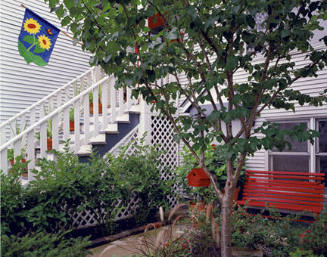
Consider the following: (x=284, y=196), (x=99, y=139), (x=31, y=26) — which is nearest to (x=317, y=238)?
(x=284, y=196)

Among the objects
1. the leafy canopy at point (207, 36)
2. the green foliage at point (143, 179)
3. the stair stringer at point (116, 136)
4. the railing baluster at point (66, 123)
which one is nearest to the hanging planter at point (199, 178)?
the green foliage at point (143, 179)

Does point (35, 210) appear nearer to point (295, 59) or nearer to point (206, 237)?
point (206, 237)

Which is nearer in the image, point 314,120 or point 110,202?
point 110,202

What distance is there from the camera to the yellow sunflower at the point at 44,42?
558 centimetres

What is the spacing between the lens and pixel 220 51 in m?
2.28

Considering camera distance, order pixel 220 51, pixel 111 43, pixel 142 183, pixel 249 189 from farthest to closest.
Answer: pixel 249 189
pixel 142 183
pixel 220 51
pixel 111 43

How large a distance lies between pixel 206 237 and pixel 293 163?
3213 millimetres

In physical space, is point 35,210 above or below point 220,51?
below

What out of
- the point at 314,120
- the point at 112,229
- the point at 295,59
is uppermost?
the point at 295,59

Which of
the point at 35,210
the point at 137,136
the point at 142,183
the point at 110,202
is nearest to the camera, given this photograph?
the point at 35,210

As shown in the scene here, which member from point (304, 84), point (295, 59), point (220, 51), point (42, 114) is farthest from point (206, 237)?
point (42, 114)

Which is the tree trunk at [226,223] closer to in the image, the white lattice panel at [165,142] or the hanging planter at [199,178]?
the hanging planter at [199,178]

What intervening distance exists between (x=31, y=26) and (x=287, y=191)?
5839 mm

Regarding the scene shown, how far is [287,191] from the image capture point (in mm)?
4926
